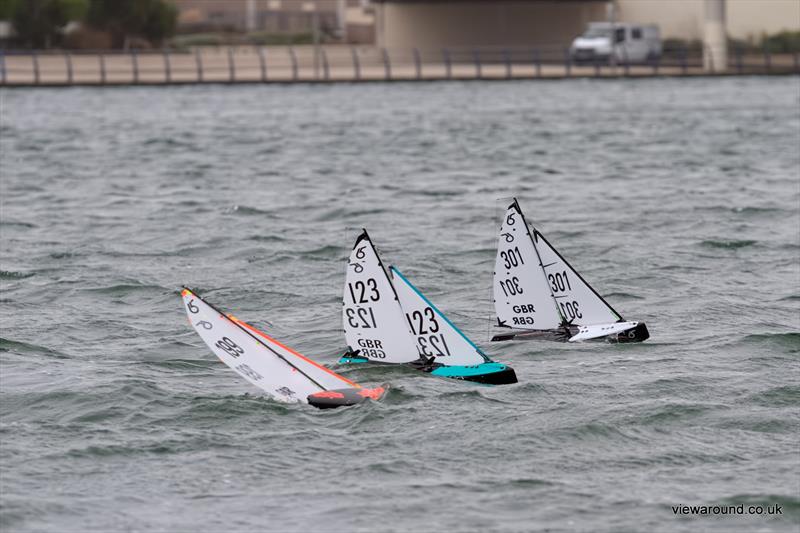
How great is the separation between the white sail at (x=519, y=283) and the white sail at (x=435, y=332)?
7.27ft

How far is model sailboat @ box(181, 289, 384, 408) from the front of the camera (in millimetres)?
14906

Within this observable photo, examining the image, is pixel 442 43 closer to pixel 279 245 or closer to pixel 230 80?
pixel 230 80

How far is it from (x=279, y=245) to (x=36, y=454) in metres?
13.6

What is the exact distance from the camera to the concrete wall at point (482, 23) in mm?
91562

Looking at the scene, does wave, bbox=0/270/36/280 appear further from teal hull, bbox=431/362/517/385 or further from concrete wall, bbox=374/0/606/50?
concrete wall, bbox=374/0/606/50

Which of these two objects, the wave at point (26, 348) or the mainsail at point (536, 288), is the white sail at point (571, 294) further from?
the wave at point (26, 348)

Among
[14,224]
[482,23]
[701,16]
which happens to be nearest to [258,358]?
[14,224]

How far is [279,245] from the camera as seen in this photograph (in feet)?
89.8

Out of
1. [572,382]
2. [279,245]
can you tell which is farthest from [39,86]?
[572,382]

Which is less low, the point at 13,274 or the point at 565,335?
the point at 13,274

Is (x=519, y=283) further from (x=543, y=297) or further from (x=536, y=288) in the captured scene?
(x=543, y=297)

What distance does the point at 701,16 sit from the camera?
8350 cm

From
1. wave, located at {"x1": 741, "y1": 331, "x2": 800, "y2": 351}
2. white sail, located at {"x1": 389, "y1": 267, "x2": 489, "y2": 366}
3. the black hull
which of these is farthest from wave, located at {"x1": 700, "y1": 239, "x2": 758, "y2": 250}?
white sail, located at {"x1": 389, "y1": 267, "x2": 489, "y2": 366}
